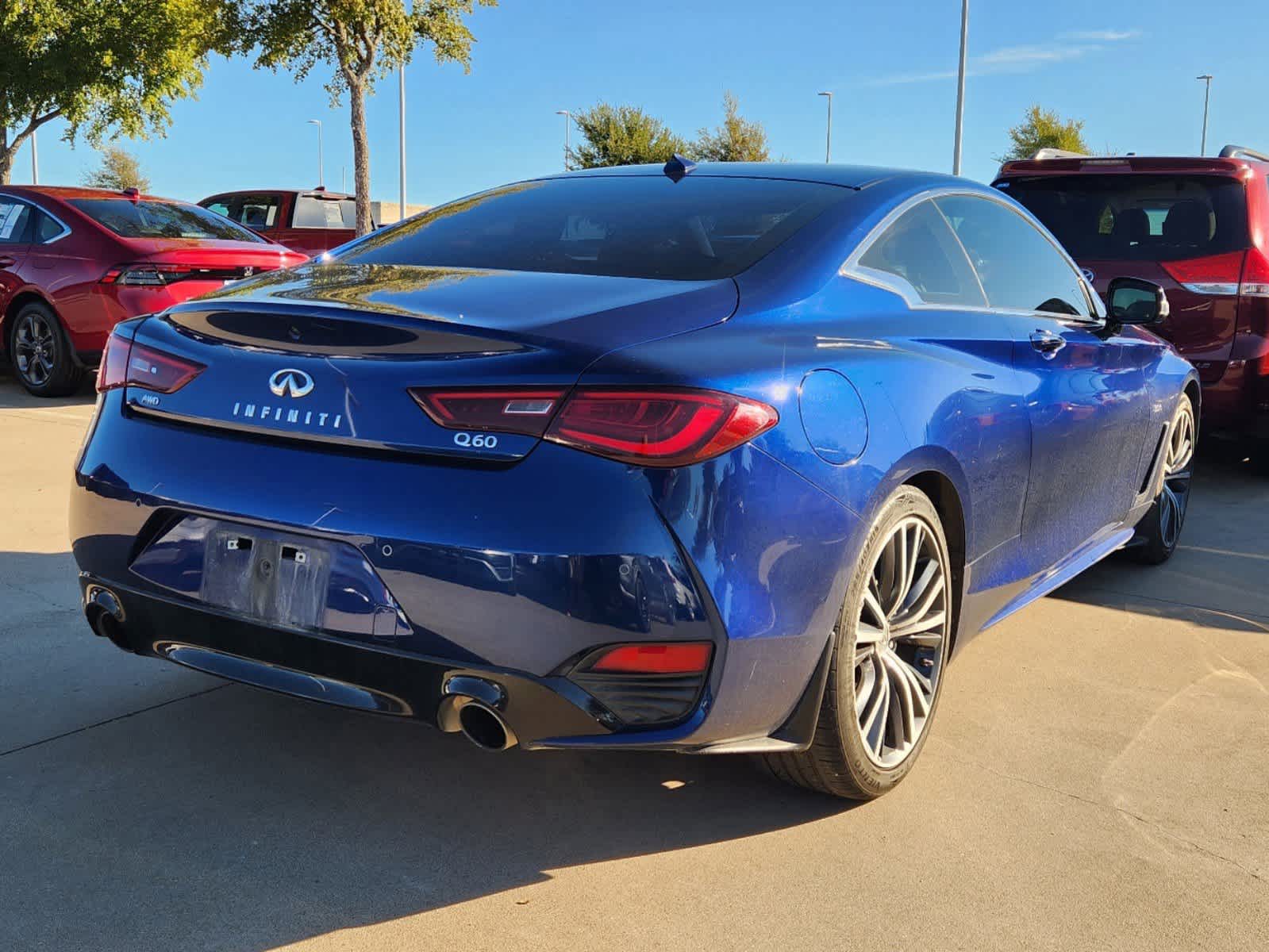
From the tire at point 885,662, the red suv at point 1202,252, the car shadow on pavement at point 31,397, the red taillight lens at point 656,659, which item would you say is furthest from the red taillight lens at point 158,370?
the car shadow on pavement at point 31,397

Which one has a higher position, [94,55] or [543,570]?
[94,55]

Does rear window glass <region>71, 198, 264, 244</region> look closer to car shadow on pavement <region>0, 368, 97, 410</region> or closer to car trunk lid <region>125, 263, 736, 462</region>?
car shadow on pavement <region>0, 368, 97, 410</region>

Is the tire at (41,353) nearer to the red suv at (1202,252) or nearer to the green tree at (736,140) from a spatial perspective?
the red suv at (1202,252)

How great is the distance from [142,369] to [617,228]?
1.17m

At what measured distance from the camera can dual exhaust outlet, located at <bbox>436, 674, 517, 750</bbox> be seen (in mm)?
2318

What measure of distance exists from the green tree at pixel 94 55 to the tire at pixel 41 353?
16932 mm

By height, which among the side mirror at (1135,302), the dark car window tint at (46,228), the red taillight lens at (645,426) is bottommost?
the red taillight lens at (645,426)

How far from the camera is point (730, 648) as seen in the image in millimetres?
2322

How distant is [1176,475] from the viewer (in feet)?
17.6

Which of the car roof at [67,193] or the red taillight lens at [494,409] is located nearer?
the red taillight lens at [494,409]

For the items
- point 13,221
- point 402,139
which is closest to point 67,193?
point 13,221

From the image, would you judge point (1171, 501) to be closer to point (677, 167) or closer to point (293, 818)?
point (677, 167)

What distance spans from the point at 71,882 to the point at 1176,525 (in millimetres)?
4537

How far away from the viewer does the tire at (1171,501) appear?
509 cm
